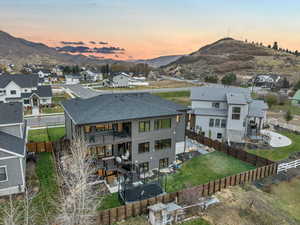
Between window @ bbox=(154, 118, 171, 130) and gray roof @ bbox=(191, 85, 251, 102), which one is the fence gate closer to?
gray roof @ bbox=(191, 85, 251, 102)

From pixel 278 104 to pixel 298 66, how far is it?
3545 inches

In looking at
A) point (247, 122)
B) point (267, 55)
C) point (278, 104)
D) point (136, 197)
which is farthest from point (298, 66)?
point (136, 197)

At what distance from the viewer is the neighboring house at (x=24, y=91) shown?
45128 millimetres

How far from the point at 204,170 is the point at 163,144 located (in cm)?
518

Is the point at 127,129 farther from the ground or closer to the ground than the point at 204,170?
farther from the ground

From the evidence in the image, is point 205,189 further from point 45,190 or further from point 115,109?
point 45,190

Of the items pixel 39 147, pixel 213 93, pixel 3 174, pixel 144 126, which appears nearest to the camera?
pixel 3 174

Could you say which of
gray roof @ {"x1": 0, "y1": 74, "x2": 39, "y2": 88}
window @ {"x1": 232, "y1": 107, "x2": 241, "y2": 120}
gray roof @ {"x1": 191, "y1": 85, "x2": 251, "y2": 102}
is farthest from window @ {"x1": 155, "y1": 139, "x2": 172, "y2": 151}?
gray roof @ {"x1": 0, "y1": 74, "x2": 39, "y2": 88}

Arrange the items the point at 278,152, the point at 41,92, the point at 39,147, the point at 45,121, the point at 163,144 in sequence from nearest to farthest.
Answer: the point at 163,144
the point at 39,147
the point at 278,152
the point at 45,121
the point at 41,92

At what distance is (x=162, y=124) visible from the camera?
20.8m

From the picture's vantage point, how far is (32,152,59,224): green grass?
1428cm

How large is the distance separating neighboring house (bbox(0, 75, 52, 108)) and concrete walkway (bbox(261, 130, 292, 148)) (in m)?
45.7

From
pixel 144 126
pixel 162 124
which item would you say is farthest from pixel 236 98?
pixel 144 126

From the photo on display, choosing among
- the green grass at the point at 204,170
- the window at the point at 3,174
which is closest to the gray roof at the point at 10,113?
the window at the point at 3,174
